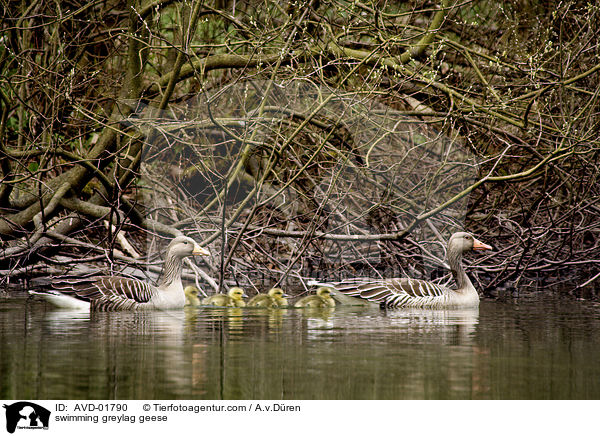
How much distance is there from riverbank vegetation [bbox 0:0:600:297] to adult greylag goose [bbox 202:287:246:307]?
1.67ft

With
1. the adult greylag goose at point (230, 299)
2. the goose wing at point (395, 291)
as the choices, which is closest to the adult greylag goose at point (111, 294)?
the adult greylag goose at point (230, 299)

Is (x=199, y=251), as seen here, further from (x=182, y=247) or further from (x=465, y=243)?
(x=465, y=243)

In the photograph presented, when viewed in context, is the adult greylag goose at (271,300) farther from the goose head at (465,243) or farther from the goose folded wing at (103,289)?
the goose head at (465,243)

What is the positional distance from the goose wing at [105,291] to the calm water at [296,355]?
257 mm

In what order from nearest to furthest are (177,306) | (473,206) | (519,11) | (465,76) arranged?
(177,306), (473,206), (465,76), (519,11)

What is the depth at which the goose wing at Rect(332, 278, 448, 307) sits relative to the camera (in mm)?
9922

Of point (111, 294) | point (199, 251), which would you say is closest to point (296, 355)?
point (199, 251)

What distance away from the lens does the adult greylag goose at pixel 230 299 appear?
9484 millimetres

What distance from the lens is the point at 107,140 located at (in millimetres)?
11359

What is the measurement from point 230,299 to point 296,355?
134 inches

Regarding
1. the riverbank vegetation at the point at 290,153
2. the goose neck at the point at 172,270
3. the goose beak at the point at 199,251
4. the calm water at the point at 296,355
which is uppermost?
the riverbank vegetation at the point at 290,153

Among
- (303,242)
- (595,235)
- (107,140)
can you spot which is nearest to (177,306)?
(303,242)

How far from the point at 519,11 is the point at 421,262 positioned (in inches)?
176
